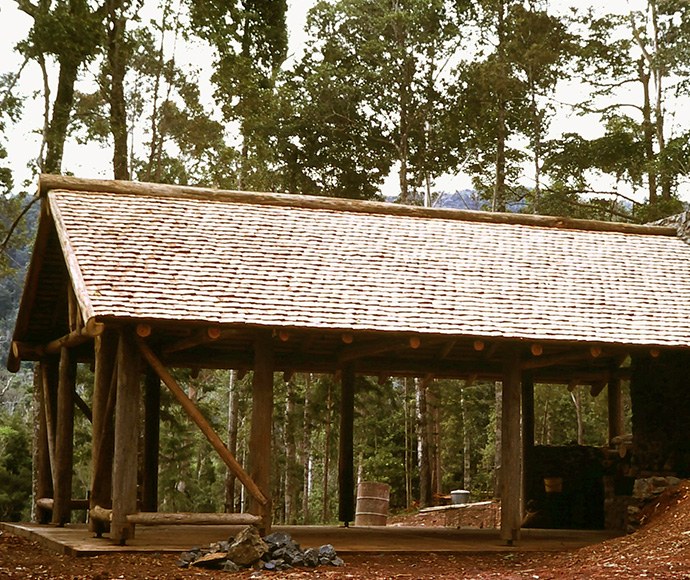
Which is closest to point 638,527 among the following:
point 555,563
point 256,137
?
point 555,563

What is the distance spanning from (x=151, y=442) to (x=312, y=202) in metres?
4.63

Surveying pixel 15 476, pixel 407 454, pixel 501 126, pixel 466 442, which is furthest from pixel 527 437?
pixel 501 126

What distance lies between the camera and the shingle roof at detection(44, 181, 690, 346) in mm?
10391

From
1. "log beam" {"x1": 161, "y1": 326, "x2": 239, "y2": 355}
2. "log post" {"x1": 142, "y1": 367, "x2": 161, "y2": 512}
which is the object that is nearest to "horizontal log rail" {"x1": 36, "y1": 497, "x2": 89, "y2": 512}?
"log post" {"x1": 142, "y1": 367, "x2": 161, "y2": 512}

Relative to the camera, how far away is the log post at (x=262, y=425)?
34.0 feet

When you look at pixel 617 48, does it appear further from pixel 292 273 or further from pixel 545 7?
pixel 292 273

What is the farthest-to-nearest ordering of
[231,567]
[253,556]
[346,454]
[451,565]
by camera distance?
[346,454], [451,565], [253,556], [231,567]

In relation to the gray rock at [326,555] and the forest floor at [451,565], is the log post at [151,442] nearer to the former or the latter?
the forest floor at [451,565]

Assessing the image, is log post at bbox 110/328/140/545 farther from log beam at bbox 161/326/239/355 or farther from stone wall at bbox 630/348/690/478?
stone wall at bbox 630/348/690/478

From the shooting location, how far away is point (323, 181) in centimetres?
3186

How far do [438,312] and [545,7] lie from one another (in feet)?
75.3

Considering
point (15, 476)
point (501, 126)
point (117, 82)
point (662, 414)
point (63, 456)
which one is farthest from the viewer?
point (501, 126)

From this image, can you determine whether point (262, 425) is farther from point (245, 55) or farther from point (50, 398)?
point (245, 55)

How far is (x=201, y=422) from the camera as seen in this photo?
9750 mm
